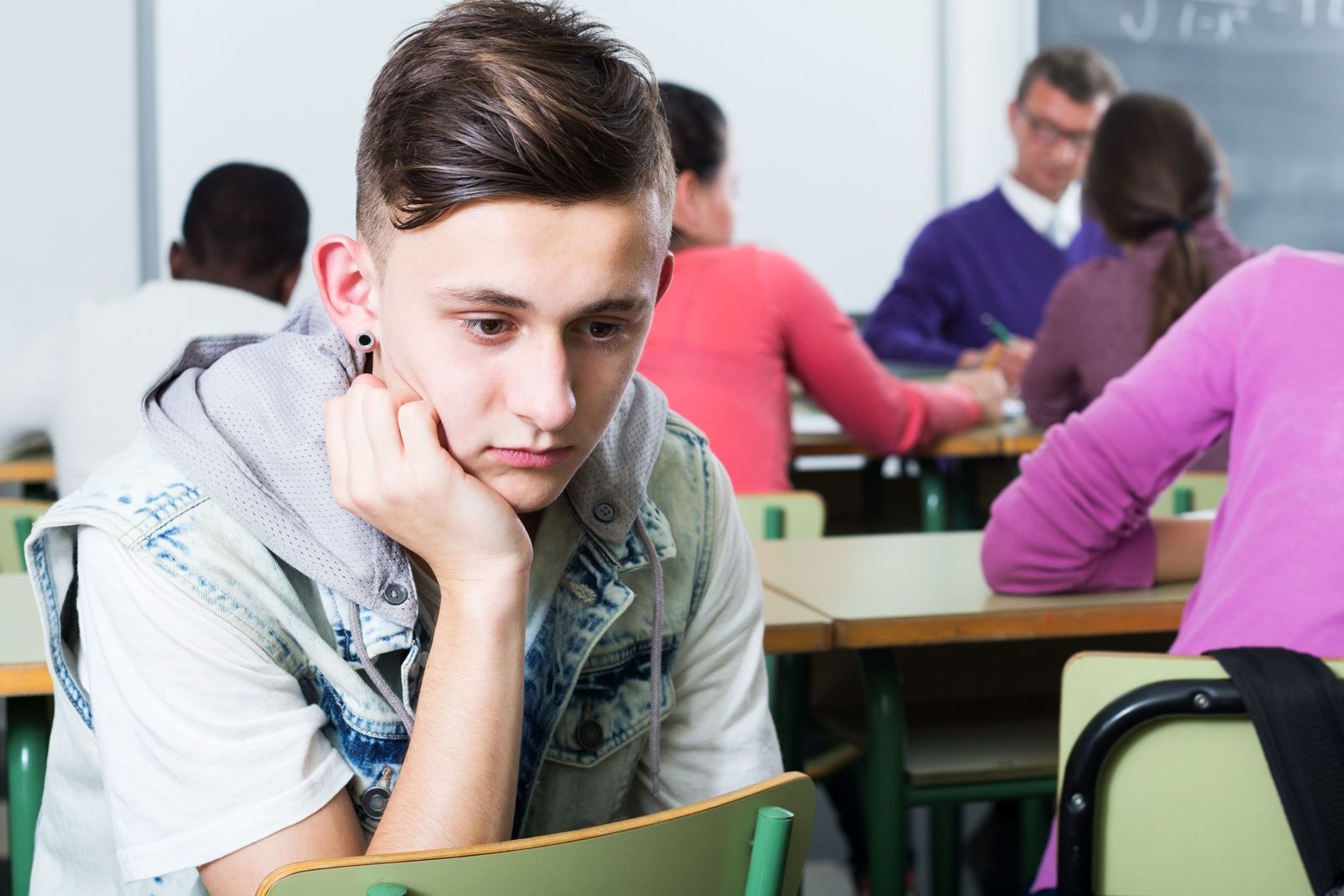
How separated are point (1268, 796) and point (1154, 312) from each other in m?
1.89

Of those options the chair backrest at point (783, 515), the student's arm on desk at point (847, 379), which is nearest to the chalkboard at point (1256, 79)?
the student's arm on desk at point (847, 379)

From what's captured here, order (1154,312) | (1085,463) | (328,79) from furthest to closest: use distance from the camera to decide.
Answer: (328,79) → (1154,312) → (1085,463)

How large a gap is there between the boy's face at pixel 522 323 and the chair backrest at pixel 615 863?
28cm

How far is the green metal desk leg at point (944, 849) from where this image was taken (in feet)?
7.50

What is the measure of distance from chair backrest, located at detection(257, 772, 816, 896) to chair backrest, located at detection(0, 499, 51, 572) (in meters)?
1.51

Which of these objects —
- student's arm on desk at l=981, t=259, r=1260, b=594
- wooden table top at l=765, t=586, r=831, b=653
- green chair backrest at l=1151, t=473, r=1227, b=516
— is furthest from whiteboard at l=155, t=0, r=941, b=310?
wooden table top at l=765, t=586, r=831, b=653

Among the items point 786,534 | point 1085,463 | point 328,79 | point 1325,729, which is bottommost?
point 786,534

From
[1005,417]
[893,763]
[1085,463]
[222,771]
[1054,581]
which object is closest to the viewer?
[222,771]

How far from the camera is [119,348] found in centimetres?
259

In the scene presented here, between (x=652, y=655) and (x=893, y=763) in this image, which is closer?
(x=652, y=655)

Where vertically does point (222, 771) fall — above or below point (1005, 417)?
above

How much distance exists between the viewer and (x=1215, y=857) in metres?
1.20

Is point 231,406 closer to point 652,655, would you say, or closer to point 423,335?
point 423,335

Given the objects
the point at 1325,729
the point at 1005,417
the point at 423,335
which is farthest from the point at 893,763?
the point at 1005,417
